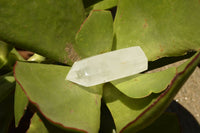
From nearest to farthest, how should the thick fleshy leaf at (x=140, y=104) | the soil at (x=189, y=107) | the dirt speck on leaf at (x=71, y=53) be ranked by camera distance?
1. the thick fleshy leaf at (x=140, y=104)
2. the dirt speck on leaf at (x=71, y=53)
3. the soil at (x=189, y=107)

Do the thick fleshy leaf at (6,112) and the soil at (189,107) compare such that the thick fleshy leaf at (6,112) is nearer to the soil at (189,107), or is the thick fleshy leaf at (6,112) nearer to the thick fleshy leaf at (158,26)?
the thick fleshy leaf at (158,26)

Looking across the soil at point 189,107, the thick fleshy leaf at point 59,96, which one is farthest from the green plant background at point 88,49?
the soil at point 189,107

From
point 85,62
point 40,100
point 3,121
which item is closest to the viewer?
point 40,100

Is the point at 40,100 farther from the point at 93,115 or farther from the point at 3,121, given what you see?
the point at 3,121

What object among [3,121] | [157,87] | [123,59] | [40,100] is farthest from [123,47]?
[3,121]

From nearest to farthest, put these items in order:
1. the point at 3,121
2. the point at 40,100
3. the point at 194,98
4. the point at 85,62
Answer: the point at 40,100 → the point at 85,62 → the point at 3,121 → the point at 194,98

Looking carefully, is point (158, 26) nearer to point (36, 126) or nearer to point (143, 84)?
point (143, 84)
